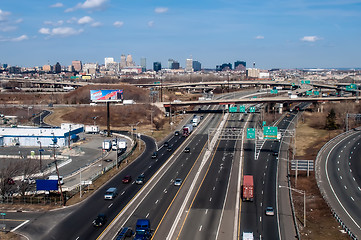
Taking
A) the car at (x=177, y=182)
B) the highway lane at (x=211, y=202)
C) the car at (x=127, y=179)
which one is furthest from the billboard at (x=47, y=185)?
the highway lane at (x=211, y=202)

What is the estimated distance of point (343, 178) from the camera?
5600cm

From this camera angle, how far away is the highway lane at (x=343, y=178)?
141ft

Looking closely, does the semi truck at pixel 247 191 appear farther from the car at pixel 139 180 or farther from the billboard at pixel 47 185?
the billboard at pixel 47 185

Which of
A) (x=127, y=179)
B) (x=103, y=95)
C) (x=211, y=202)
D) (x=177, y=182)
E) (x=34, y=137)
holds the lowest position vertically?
(x=211, y=202)

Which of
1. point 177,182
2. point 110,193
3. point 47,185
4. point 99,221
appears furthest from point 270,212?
point 47,185

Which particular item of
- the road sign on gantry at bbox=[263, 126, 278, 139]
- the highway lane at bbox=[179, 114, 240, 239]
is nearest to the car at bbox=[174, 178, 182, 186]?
the highway lane at bbox=[179, 114, 240, 239]

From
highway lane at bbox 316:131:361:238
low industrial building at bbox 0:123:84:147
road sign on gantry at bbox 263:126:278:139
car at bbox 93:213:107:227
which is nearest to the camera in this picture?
car at bbox 93:213:107:227

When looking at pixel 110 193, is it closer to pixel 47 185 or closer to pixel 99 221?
pixel 47 185

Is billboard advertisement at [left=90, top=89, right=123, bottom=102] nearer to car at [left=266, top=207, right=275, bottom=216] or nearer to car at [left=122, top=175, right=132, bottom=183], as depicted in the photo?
car at [left=122, top=175, right=132, bottom=183]

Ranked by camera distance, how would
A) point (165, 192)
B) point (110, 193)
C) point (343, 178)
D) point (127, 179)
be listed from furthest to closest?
1. point (343, 178)
2. point (127, 179)
3. point (165, 192)
4. point (110, 193)

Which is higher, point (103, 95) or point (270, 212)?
point (103, 95)

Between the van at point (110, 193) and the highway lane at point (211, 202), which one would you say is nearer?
the highway lane at point (211, 202)

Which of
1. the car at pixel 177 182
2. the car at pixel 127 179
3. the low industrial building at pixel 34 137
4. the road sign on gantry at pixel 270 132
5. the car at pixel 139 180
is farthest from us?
the low industrial building at pixel 34 137

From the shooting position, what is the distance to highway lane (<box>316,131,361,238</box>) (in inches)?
1686
